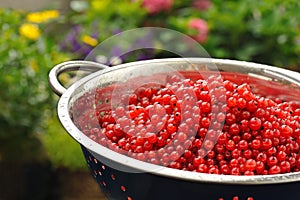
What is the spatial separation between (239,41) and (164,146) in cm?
148

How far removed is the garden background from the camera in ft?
5.72

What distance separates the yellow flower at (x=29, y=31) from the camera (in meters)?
1.98

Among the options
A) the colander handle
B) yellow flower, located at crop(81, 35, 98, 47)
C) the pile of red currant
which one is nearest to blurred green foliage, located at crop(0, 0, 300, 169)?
yellow flower, located at crop(81, 35, 98, 47)

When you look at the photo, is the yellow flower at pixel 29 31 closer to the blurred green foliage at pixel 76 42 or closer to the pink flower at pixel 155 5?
the blurred green foliage at pixel 76 42

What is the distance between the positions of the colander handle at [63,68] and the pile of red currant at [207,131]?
89 mm

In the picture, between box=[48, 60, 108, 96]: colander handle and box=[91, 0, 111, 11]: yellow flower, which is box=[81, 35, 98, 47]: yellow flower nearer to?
box=[91, 0, 111, 11]: yellow flower

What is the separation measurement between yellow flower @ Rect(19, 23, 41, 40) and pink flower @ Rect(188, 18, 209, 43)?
56 cm

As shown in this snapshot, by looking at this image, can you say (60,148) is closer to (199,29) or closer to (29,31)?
(29,31)

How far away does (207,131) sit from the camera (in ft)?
2.77

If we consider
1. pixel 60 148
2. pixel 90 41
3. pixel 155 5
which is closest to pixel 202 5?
pixel 155 5

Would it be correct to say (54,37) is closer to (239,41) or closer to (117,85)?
(239,41)

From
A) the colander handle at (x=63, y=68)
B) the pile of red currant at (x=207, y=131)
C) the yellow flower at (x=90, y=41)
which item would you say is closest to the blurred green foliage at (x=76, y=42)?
the yellow flower at (x=90, y=41)

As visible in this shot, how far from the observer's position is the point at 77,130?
843mm

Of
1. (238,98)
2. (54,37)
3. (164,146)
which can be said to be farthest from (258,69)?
(54,37)
